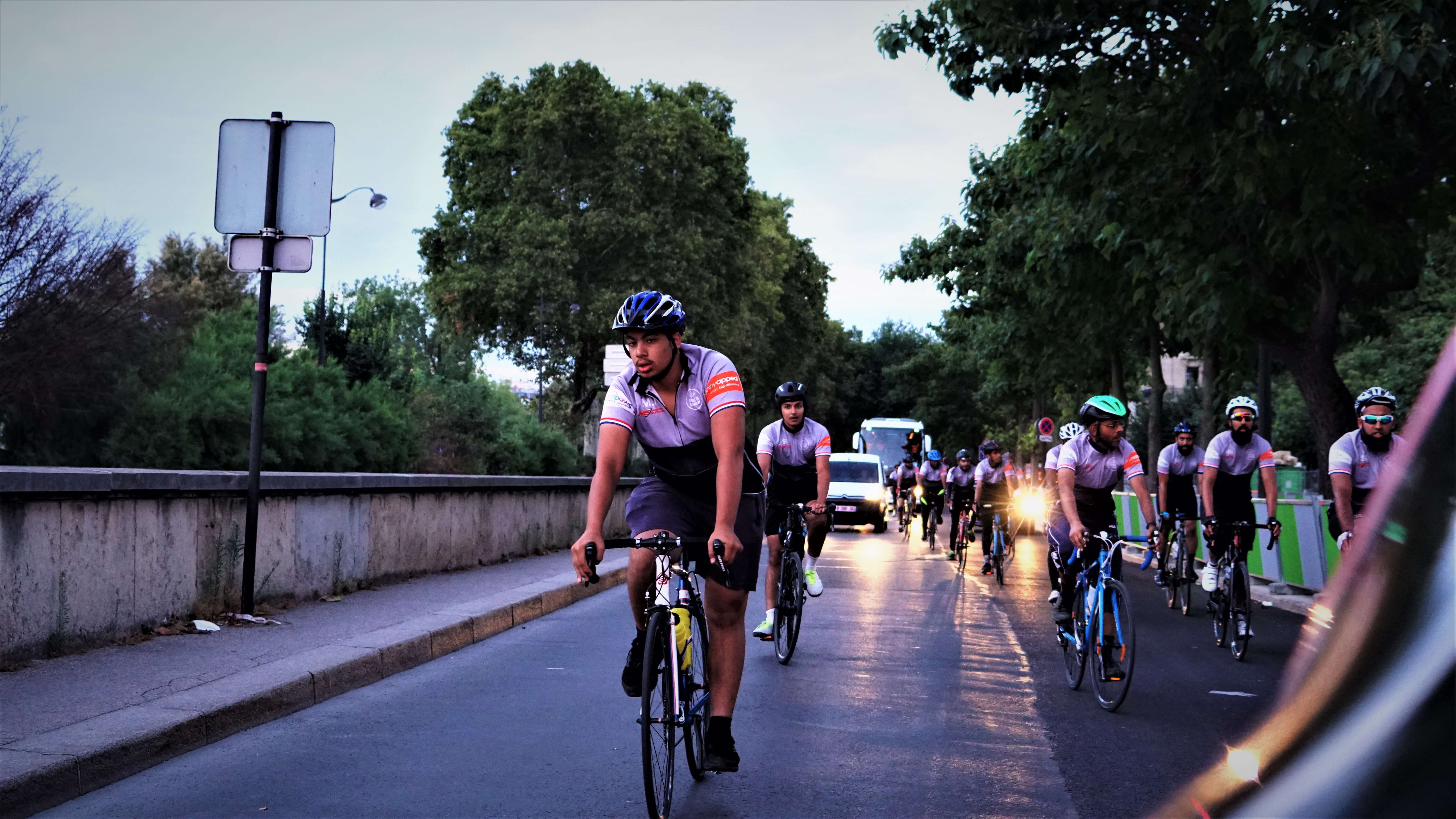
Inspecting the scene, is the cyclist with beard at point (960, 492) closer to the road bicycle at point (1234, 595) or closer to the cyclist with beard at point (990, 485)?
the cyclist with beard at point (990, 485)

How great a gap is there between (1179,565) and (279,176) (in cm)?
940

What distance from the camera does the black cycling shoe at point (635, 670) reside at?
514cm

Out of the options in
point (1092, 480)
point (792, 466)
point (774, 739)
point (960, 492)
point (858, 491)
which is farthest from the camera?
point (858, 491)

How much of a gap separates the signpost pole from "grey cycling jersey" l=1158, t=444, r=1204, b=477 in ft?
26.9

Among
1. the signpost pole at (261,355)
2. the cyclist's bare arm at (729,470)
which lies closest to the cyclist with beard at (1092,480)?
the cyclist's bare arm at (729,470)

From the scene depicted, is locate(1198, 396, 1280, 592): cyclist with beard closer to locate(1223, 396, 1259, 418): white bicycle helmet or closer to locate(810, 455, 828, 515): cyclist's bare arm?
locate(1223, 396, 1259, 418): white bicycle helmet

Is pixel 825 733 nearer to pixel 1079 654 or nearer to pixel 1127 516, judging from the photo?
pixel 1079 654

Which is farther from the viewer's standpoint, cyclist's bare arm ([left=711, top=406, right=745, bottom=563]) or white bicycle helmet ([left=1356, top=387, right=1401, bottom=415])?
white bicycle helmet ([left=1356, top=387, right=1401, bottom=415])

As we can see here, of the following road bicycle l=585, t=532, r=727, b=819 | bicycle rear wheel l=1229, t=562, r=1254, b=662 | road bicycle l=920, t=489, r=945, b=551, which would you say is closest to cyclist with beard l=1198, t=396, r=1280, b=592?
bicycle rear wheel l=1229, t=562, r=1254, b=662

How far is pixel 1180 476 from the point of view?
13.5 m

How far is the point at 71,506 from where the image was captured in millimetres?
7543

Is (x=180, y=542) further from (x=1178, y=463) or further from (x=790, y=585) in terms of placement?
(x=1178, y=463)

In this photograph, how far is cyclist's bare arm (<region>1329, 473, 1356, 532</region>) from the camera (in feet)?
29.7

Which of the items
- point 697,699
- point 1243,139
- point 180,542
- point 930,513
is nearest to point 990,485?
point 1243,139
